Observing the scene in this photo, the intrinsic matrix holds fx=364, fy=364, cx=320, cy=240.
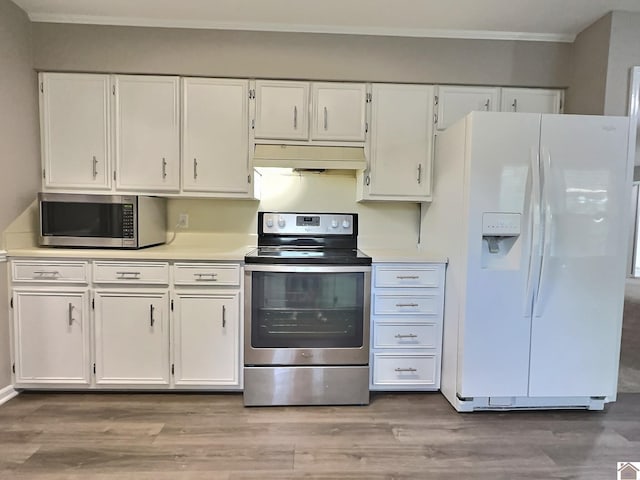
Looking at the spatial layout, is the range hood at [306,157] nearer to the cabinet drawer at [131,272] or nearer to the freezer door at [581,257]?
the cabinet drawer at [131,272]

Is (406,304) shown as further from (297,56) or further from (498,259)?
(297,56)

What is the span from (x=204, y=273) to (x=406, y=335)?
1358 mm

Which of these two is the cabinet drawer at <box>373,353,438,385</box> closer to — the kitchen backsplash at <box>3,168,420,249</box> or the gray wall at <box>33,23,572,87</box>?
the kitchen backsplash at <box>3,168,420,249</box>

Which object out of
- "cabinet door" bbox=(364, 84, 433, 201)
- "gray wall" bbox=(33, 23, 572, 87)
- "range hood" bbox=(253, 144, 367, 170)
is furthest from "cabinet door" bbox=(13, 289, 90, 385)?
"cabinet door" bbox=(364, 84, 433, 201)

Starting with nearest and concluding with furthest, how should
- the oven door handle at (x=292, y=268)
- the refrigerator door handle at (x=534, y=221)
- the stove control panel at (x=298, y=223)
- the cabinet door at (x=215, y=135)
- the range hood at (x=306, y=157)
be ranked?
the refrigerator door handle at (x=534, y=221)
the oven door handle at (x=292, y=268)
the range hood at (x=306, y=157)
the cabinet door at (x=215, y=135)
the stove control panel at (x=298, y=223)

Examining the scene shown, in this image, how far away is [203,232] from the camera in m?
2.92

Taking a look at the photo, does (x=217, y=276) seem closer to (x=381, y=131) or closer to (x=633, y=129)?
(x=381, y=131)

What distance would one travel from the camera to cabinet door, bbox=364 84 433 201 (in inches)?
104

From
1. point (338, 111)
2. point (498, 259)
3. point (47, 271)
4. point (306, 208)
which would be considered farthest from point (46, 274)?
point (498, 259)

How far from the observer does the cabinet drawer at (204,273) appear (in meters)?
2.29

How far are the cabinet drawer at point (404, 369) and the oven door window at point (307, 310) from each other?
0.83 feet

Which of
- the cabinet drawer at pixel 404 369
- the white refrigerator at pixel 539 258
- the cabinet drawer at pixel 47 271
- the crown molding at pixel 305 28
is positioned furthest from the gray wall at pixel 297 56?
the cabinet drawer at pixel 404 369

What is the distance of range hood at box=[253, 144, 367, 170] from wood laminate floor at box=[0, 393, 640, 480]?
1560mm

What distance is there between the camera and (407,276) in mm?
2357
